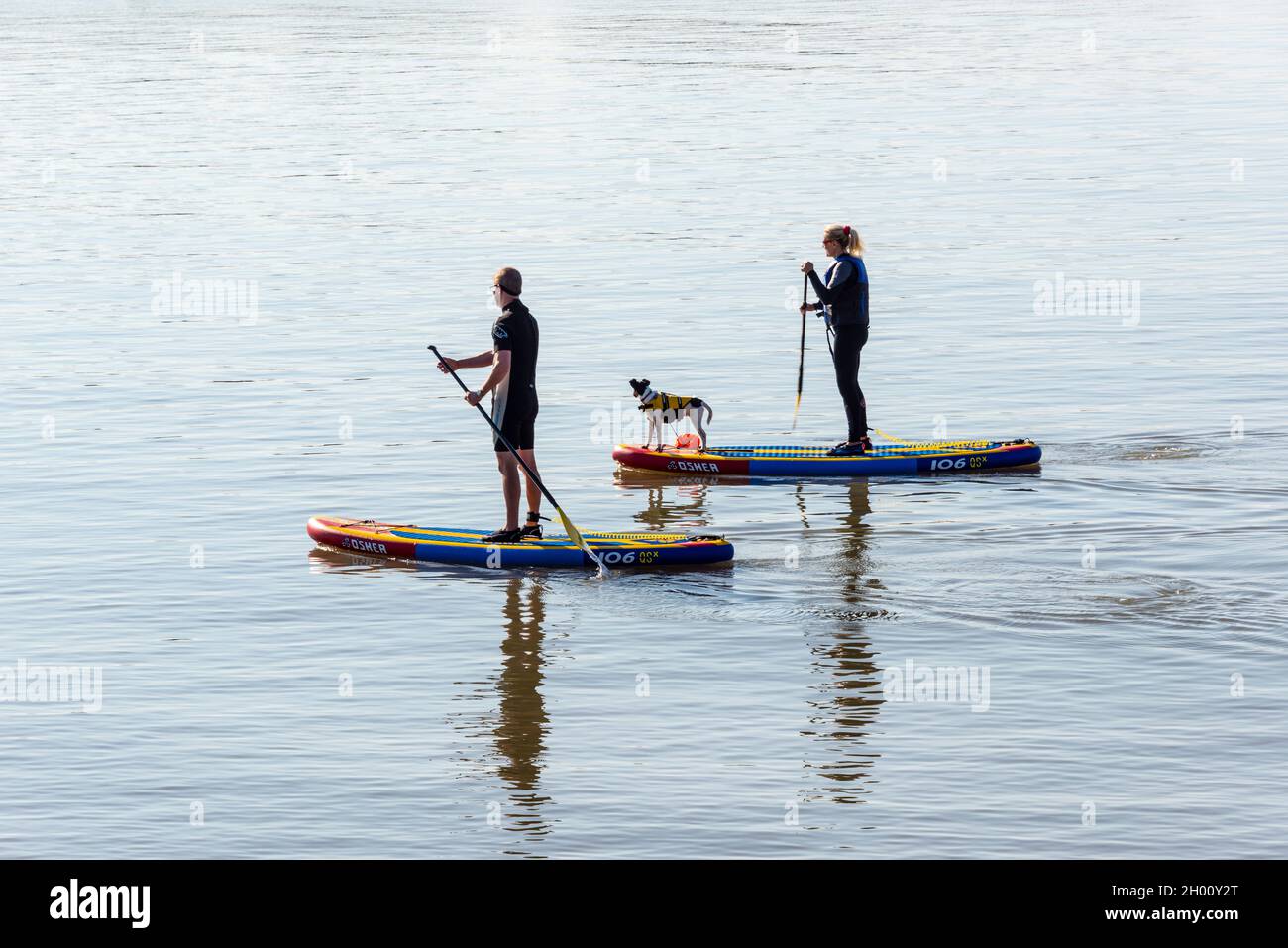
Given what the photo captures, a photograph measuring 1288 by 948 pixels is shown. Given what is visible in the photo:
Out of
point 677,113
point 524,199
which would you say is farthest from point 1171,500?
point 677,113

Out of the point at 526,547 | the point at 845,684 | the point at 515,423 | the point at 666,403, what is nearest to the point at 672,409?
the point at 666,403

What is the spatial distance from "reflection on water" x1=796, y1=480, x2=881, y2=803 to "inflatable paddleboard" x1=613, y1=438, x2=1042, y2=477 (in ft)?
8.20

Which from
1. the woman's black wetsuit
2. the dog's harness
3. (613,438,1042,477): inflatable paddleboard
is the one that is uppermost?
the woman's black wetsuit

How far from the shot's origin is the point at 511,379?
1731 cm

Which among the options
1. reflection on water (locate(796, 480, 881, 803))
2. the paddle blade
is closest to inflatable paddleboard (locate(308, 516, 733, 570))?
the paddle blade

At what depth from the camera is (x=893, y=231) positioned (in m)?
41.1

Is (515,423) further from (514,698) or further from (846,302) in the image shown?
(846,302)

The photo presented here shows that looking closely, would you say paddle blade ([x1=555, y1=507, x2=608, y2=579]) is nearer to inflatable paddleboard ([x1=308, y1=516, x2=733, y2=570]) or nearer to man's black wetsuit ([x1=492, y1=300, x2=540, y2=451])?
inflatable paddleboard ([x1=308, y1=516, x2=733, y2=570])

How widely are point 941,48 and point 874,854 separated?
8119 centimetres

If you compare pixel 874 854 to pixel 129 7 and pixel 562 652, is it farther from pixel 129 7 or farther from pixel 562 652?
pixel 129 7

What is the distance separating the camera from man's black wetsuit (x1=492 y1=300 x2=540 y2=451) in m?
17.2

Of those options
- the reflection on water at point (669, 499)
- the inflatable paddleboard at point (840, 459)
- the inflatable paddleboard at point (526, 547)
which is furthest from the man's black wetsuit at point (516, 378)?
the inflatable paddleboard at point (840, 459)

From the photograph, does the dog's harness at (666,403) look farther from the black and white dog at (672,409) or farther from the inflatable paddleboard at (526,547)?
the inflatable paddleboard at (526,547)
